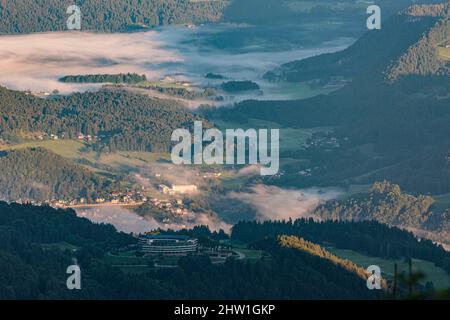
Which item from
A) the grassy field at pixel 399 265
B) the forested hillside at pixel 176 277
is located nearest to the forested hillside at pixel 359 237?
the grassy field at pixel 399 265

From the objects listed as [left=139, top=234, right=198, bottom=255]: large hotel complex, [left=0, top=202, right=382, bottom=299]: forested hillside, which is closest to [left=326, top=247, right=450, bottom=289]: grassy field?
[left=0, top=202, right=382, bottom=299]: forested hillside

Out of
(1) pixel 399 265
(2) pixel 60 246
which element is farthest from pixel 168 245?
(1) pixel 399 265

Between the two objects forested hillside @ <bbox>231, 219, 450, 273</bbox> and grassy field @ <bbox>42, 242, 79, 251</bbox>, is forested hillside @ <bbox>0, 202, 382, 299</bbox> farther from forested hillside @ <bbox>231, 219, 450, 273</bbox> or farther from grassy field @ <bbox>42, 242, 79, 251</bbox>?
forested hillside @ <bbox>231, 219, 450, 273</bbox>

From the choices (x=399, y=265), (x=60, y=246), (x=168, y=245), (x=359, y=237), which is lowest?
(x=399, y=265)

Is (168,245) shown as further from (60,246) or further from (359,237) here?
(359,237)

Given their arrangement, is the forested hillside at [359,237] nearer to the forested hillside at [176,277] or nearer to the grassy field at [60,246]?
the forested hillside at [176,277]
